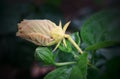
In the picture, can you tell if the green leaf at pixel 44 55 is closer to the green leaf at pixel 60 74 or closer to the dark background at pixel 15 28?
the green leaf at pixel 60 74

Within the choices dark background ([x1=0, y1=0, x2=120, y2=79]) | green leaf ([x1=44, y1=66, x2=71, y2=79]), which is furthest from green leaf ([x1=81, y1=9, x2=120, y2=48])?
dark background ([x1=0, y1=0, x2=120, y2=79])

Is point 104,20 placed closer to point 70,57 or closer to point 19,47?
point 70,57

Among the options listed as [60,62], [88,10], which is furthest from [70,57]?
[88,10]

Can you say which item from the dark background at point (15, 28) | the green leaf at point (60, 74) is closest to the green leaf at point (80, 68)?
the green leaf at point (60, 74)

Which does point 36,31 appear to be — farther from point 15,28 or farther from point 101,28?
point 15,28

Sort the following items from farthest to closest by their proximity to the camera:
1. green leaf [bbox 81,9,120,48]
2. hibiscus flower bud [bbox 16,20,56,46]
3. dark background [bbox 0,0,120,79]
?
dark background [bbox 0,0,120,79]
green leaf [bbox 81,9,120,48]
hibiscus flower bud [bbox 16,20,56,46]

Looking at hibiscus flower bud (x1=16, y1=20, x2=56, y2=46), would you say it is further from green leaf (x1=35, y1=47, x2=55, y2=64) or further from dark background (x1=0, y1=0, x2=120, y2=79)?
dark background (x1=0, y1=0, x2=120, y2=79)
